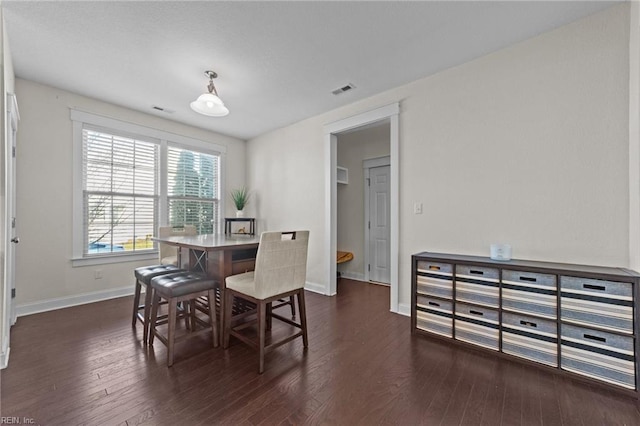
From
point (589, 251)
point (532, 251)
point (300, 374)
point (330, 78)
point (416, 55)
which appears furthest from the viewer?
point (330, 78)

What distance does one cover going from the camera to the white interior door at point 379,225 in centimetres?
447

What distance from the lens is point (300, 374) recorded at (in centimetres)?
186

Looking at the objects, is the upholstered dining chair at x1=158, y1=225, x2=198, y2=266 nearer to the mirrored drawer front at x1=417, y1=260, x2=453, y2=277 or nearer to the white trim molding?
the white trim molding

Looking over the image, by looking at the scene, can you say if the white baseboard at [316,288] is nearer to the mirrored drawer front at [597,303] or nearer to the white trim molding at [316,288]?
the white trim molding at [316,288]

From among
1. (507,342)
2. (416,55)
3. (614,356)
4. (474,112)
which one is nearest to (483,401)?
(507,342)

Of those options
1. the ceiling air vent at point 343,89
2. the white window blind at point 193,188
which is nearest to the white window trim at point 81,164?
the white window blind at point 193,188

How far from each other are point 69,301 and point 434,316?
4.29 m

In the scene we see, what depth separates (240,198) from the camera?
4.85 m

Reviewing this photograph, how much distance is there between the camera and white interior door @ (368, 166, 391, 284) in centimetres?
447

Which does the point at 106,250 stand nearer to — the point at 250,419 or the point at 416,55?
the point at 250,419

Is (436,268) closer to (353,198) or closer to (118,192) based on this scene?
(353,198)

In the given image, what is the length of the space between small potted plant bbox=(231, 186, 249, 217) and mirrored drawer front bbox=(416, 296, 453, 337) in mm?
3423

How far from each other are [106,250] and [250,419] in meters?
3.40

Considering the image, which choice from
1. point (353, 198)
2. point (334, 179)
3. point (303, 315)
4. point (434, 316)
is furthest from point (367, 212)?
point (303, 315)
